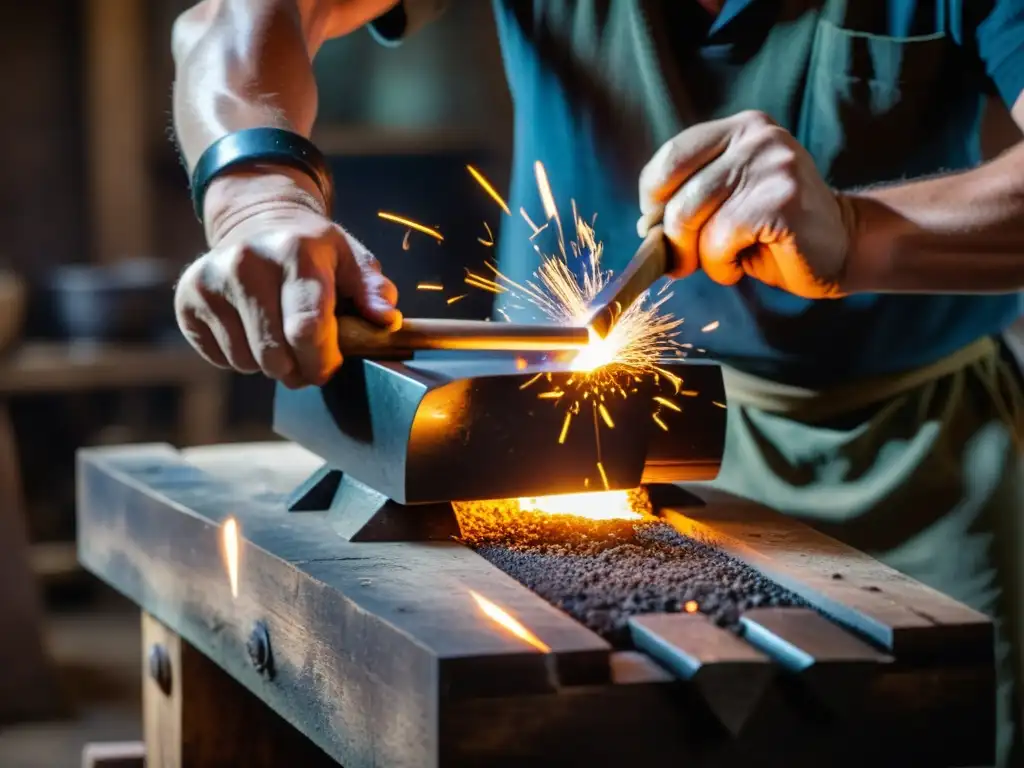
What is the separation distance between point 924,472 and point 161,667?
0.94 metres

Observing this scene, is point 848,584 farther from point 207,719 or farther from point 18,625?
point 18,625

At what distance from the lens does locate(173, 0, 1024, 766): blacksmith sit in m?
1.50

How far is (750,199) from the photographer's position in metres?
1.36

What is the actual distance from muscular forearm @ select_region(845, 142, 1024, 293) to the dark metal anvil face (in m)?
0.21

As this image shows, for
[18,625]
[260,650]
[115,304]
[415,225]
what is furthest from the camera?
[115,304]

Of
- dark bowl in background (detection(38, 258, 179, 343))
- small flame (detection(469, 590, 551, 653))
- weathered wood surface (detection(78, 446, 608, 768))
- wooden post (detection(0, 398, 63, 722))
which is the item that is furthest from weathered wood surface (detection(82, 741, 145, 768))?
dark bowl in background (detection(38, 258, 179, 343))

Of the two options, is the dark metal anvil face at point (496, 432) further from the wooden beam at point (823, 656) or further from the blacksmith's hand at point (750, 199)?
the wooden beam at point (823, 656)

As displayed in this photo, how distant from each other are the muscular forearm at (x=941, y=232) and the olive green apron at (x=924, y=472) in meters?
0.26

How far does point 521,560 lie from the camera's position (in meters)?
1.26

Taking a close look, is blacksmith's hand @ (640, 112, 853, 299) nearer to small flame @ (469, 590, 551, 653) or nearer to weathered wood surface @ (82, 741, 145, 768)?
small flame @ (469, 590, 551, 653)

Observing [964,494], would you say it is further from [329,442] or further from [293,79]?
[293,79]

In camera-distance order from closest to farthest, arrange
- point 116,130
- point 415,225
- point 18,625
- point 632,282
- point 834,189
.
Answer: point 632,282, point 834,189, point 415,225, point 18,625, point 116,130

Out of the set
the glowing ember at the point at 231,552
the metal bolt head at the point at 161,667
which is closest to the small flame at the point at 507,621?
the glowing ember at the point at 231,552

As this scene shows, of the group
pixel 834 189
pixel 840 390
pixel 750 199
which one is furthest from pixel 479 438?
pixel 840 390
